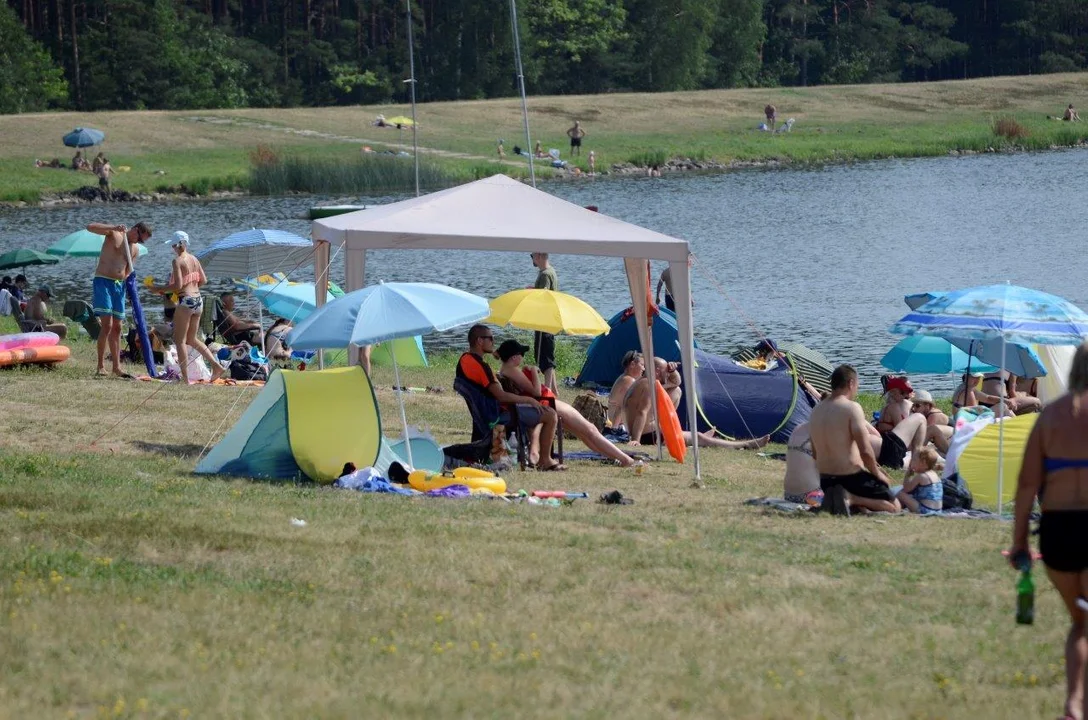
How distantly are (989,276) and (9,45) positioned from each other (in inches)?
1906

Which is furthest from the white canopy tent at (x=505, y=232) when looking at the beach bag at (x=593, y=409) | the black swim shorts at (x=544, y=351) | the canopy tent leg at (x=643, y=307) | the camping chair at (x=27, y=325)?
the camping chair at (x=27, y=325)

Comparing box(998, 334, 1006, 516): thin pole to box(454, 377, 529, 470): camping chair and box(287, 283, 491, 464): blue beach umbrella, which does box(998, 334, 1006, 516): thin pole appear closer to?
box(454, 377, 529, 470): camping chair

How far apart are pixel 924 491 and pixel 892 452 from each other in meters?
2.09

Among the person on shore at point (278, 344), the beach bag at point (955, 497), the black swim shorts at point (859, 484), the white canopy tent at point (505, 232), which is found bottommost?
the person on shore at point (278, 344)

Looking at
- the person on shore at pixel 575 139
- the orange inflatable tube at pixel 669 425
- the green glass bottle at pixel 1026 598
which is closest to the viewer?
the green glass bottle at pixel 1026 598

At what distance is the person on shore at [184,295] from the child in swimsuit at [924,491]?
7.43m

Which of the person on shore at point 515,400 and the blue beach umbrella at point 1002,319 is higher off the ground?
the blue beach umbrella at point 1002,319

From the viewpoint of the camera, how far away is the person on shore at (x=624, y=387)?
546 inches

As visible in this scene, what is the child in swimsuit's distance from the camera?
34.6 ft

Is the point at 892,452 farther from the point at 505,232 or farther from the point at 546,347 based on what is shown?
the point at 546,347

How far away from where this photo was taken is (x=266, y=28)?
258 feet

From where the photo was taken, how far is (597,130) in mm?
64500

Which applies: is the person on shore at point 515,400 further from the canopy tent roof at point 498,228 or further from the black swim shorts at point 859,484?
the black swim shorts at point 859,484

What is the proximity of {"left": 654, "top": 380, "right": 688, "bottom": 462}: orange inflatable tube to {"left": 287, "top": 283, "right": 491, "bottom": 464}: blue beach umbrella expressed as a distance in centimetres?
251
